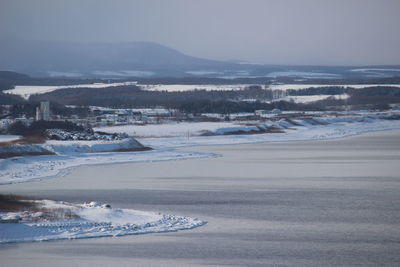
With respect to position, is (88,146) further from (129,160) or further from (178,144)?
(178,144)

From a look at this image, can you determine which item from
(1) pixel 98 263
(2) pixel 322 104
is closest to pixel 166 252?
(1) pixel 98 263

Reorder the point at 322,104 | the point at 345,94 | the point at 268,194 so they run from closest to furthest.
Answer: the point at 268,194 → the point at 322,104 → the point at 345,94

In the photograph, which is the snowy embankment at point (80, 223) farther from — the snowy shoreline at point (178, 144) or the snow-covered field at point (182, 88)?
the snow-covered field at point (182, 88)

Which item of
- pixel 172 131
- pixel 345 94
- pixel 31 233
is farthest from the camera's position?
pixel 345 94

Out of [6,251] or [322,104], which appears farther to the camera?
[322,104]

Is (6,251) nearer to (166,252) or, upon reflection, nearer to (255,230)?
(166,252)

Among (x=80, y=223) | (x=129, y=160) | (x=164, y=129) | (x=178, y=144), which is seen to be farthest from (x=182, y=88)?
(x=80, y=223)

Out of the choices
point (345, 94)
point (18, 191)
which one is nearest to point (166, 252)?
point (18, 191)
